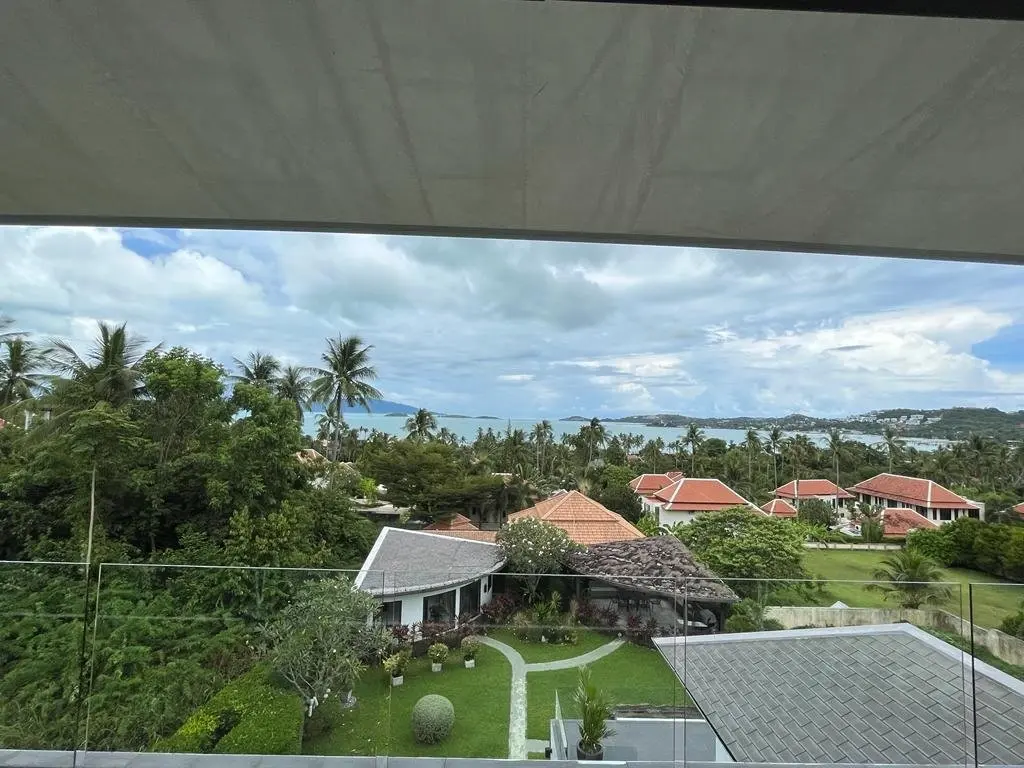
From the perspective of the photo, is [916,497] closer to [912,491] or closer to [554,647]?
[912,491]

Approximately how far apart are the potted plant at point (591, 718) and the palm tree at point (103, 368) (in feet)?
43.7

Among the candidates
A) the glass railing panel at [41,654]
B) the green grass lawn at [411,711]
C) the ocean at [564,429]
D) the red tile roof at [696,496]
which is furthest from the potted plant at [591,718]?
the red tile roof at [696,496]

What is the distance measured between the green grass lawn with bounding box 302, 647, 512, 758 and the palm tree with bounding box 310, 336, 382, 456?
658 inches

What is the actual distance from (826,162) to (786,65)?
39cm

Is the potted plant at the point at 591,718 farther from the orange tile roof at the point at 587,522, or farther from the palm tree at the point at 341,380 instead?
the palm tree at the point at 341,380

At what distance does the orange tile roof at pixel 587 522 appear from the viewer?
1539cm

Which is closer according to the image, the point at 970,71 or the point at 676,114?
the point at 970,71

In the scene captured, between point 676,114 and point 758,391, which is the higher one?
point 758,391

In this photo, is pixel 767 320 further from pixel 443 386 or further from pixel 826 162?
pixel 826 162

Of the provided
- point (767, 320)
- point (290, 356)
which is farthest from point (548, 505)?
point (767, 320)

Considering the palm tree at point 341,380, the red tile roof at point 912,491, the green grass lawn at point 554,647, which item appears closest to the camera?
the green grass lawn at point 554,647

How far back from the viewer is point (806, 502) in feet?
73.7

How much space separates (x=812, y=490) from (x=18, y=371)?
30916 millimetres

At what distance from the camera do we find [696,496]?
68.5 feet
